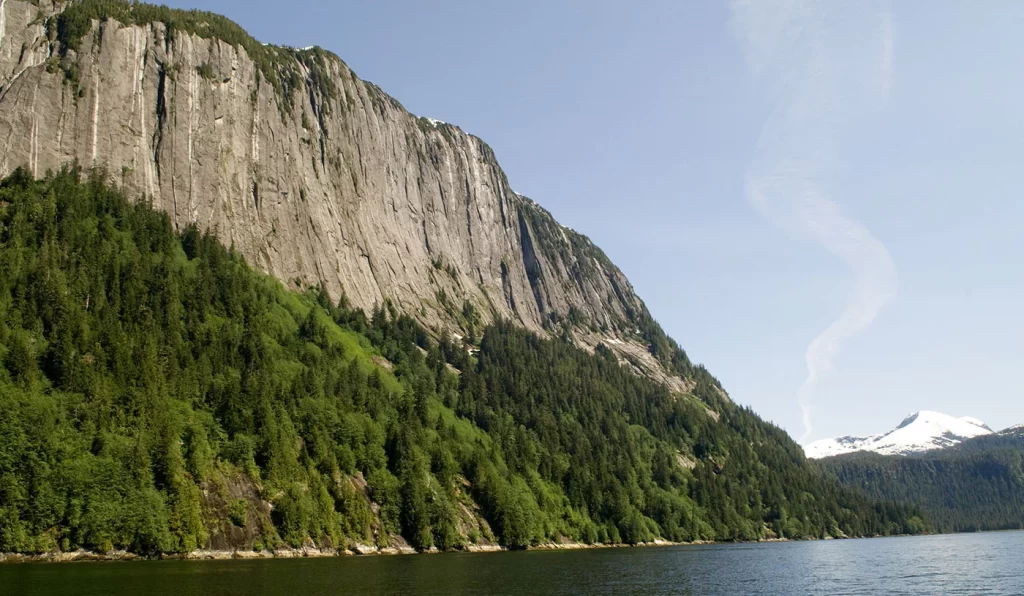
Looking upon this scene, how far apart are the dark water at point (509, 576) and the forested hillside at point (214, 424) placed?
409 inches

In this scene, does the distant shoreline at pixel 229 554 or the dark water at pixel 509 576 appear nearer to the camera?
the dark water at pixel 509 576

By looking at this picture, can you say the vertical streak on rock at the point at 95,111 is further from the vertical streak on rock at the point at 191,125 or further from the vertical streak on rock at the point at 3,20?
the vertical streak on rock at the point at 191,125

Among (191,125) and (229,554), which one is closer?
(229,554)

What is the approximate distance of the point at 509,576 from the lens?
80.0 metres

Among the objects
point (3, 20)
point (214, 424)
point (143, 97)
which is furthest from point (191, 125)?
point (214, 424)

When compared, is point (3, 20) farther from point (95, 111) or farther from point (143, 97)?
point (143, 97)

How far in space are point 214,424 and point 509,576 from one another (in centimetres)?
5675

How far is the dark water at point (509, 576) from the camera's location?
204ft

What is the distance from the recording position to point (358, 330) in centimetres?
19038

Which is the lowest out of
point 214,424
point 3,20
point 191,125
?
point 214,424

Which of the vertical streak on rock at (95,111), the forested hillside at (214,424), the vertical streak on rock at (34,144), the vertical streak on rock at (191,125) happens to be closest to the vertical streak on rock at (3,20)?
the vertical streak on rock at (95,111)

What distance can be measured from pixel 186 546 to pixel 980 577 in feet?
312

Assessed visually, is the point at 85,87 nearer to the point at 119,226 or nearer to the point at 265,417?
the point at 119,226

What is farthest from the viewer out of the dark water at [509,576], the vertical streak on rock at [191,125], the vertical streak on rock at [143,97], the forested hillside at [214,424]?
the vertical streak on rock at [191,125]
